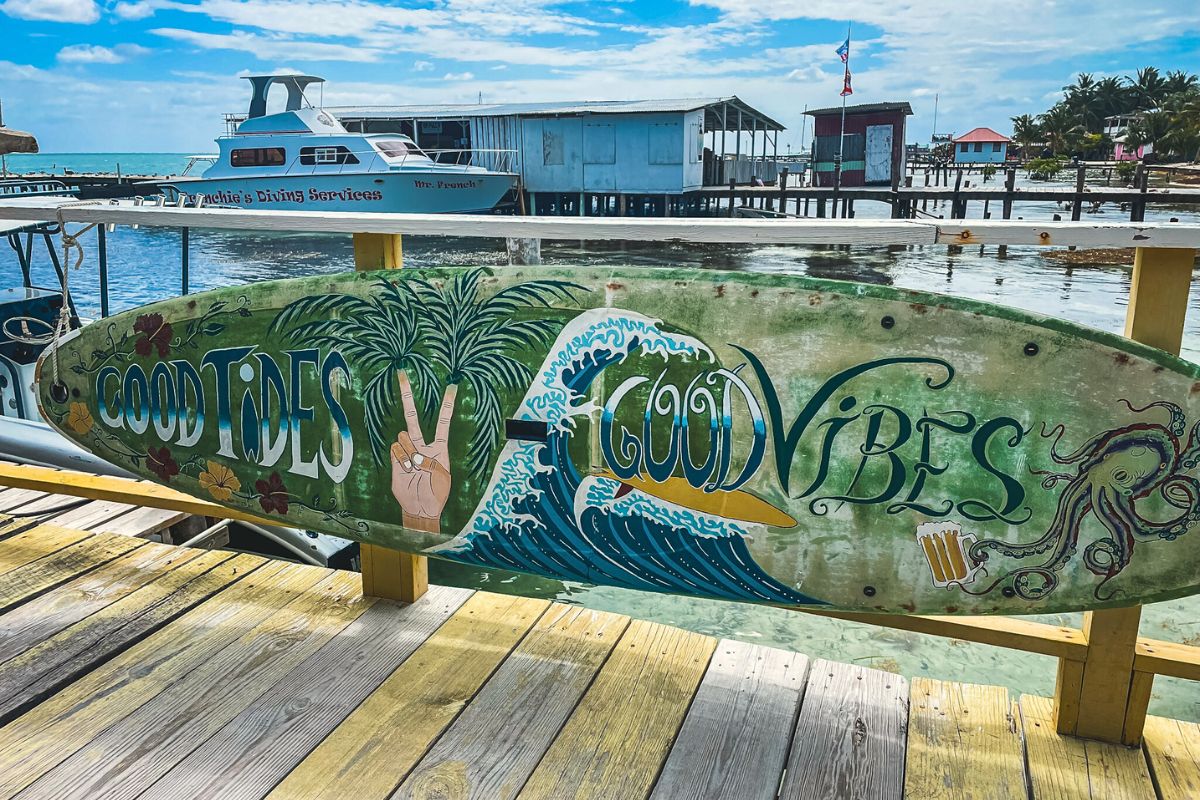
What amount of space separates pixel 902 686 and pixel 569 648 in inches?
29.6

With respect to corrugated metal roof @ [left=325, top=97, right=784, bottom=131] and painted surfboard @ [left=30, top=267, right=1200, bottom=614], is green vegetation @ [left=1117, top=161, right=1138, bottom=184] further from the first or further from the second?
painted surfboard @ [left=30, top=267, right=1200, bottom=614]

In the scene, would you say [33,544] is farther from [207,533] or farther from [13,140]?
[13,140]

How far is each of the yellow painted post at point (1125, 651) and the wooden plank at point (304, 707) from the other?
4.61ft

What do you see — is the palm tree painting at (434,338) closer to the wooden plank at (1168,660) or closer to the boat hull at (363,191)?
the wooden plank at (1168,660)

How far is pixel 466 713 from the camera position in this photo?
73.8 inches

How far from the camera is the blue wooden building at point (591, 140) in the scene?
26500mm

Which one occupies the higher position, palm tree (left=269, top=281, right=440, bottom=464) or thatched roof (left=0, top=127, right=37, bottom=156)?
thatched roof (left=0, top=127, right=37, bottom=156)

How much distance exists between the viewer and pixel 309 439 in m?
2.07

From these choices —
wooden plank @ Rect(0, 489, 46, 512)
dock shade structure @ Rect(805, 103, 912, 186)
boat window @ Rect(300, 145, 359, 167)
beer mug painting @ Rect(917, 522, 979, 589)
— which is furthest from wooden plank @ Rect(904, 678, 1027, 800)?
dock shade structure @ Rect(805, 103, 912, 186)

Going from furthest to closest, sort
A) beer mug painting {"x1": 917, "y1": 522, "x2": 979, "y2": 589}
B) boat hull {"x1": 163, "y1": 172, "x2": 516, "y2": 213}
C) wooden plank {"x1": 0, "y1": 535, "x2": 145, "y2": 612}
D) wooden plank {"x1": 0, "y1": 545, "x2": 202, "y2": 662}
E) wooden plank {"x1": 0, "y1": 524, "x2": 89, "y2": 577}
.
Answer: boat hull {"x1": 163, "y1": 172, "x2": 516, "y2": 213} < wooden plank {"x1": 0, "y1": 524, "x2": 89, "y2": 577} < wooden plank {"x1": 0, "y1": 535, "x2": 145, "y2": 612} < wooden plank {"x1": 0, "y1": 545, "x2": 202, "y2": 662} < beer mug painting {"x1": 917, "y1": 522, "x2": 979, "y2": 589}

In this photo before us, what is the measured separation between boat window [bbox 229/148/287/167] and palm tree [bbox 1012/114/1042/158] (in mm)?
67460

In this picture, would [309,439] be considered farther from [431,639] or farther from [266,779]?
[266,779]

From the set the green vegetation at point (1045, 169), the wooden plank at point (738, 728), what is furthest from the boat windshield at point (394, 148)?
the green vegetation at point (1045, 169)

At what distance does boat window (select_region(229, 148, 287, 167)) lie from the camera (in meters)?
25.2
